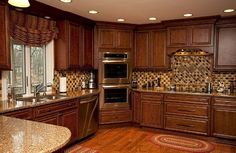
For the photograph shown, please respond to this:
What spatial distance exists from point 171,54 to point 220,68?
3.31ft

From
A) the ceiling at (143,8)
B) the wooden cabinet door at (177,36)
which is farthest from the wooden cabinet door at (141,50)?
the ceiling at (143,8)

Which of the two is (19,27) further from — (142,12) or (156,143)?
(156,143)

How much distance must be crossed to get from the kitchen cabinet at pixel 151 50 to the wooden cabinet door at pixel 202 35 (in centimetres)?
64

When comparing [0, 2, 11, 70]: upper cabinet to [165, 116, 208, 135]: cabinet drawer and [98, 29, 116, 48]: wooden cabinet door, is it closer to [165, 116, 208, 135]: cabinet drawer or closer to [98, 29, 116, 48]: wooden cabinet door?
[98, 29, 116, 48]: wooden cabinet door

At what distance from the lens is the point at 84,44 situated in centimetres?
429

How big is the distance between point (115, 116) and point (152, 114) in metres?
0.82

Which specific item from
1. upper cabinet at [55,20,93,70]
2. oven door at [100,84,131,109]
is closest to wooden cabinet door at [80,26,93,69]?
upper cabinet at [55,20,93,70]

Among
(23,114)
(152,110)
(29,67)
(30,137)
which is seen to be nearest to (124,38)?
(152,110)

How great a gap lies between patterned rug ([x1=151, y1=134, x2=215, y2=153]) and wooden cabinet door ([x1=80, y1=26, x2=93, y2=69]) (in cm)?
201

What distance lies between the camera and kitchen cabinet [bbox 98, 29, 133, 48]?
4.54m

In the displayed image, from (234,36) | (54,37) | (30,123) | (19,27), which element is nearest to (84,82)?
(54,37)

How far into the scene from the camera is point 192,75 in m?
4.60

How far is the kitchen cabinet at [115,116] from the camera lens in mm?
4488

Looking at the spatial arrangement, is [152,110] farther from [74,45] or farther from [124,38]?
[74,45]
